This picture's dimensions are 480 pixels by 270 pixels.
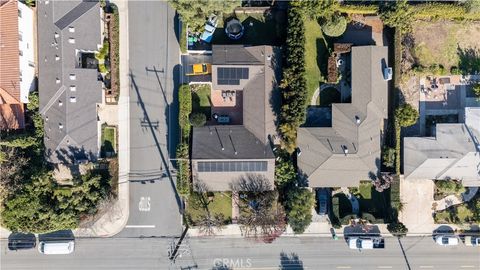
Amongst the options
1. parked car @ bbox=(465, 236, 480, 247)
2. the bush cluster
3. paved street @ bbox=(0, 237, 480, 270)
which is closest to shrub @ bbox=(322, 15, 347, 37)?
the bush cluster

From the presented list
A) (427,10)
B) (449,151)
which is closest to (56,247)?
(449,151)

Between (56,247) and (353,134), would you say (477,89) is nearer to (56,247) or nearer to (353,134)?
(353,134)

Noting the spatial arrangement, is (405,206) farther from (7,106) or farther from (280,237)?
(7,106)

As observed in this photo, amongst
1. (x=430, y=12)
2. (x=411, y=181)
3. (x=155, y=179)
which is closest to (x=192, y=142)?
(x=155, y=179)

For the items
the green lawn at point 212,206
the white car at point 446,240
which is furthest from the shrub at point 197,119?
the white car at point 446,240

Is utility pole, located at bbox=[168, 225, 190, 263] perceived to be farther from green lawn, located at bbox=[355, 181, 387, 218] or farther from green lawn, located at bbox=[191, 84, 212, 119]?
green lawn, located at bbox=[355, 181, 387, 218]

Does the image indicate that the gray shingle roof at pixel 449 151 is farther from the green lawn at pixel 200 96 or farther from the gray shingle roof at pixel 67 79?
the gray shingle roof at pixel 67 79
